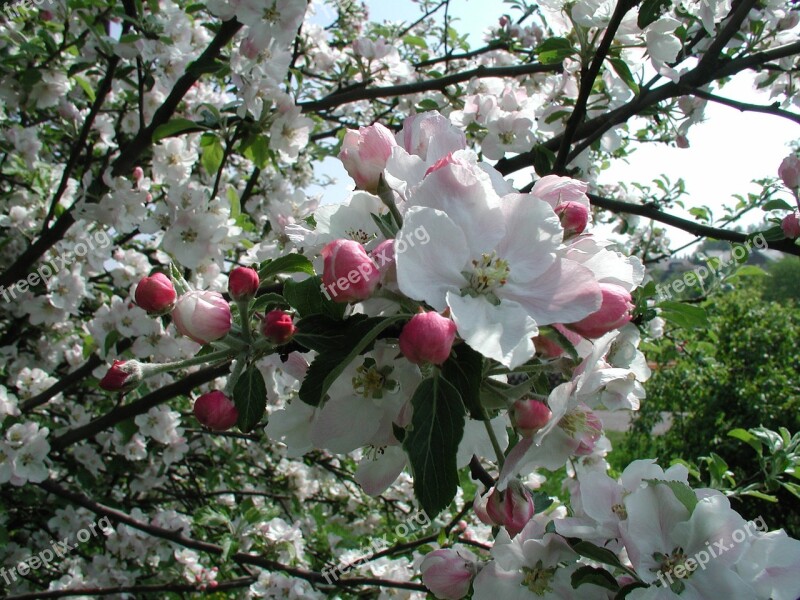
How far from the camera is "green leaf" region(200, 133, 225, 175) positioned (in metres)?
2.42

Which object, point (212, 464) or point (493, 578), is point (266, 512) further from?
point (493, 578)

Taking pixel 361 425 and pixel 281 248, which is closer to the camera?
pixel 361 425

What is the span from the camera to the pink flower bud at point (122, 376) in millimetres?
809

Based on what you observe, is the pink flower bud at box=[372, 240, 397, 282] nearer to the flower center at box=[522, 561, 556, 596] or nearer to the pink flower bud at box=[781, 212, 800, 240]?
the flower center at box=[522, 561, 556, 596]

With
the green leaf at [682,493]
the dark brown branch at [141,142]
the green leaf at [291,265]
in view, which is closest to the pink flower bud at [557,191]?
the green leaf at [291,265]

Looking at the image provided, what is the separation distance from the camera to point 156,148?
262 centimetres

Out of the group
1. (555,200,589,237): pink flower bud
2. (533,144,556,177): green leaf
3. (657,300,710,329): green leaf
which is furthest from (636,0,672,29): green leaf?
(555,200,589,237): pink flower bud

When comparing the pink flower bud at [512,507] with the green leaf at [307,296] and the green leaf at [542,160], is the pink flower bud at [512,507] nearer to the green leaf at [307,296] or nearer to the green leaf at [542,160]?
the green leaf at [307,296]

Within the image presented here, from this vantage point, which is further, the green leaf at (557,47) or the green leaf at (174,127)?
the green leaf at (174,127)

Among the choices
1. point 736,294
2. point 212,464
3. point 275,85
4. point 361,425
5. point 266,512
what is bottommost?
point 361,425

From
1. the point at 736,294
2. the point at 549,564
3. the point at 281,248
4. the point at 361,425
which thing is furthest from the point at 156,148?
the point at 736,294

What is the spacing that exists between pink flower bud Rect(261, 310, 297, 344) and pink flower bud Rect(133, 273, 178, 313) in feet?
0.51

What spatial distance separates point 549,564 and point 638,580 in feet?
0.48

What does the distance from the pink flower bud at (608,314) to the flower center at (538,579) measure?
0.47 m
